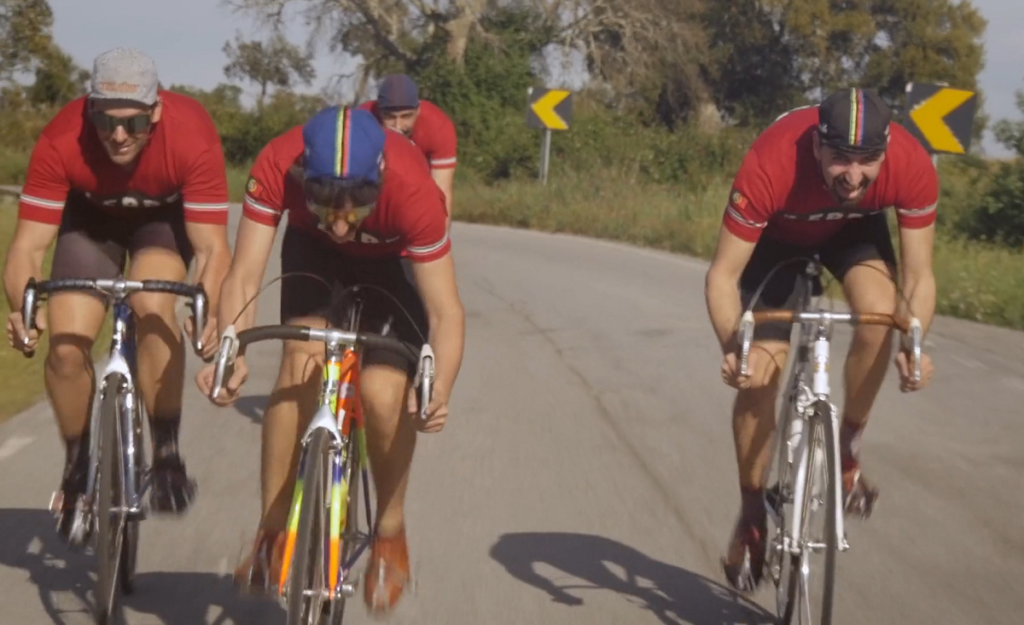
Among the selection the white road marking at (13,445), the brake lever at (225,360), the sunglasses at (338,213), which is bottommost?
the white road marking at (13,445)

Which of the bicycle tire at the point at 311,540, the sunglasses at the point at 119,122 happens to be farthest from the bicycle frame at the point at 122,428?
the bicycle tire at the point at 311,540

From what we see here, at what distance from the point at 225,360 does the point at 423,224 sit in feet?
2.71

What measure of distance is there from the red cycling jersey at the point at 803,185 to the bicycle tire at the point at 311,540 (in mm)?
1701

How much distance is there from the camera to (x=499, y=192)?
105 ft

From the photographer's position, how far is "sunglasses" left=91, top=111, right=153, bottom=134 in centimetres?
505

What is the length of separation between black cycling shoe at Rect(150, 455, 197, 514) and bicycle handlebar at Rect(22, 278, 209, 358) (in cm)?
76

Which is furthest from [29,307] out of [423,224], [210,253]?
[423,224]

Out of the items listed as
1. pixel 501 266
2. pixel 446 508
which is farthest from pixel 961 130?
pixel 446 508

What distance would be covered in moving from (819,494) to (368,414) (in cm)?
147

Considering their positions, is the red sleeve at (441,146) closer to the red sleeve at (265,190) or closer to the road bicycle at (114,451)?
the road bicycle at (114,451)

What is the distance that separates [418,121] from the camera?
913 centimetres

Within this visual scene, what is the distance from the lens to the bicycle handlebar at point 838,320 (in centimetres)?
464

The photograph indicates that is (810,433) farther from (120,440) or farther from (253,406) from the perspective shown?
(253,406)

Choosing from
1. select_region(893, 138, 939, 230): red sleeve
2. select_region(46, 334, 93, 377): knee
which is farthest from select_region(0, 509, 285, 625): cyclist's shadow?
select_region(893, 138, 939, 230): red sleeve
